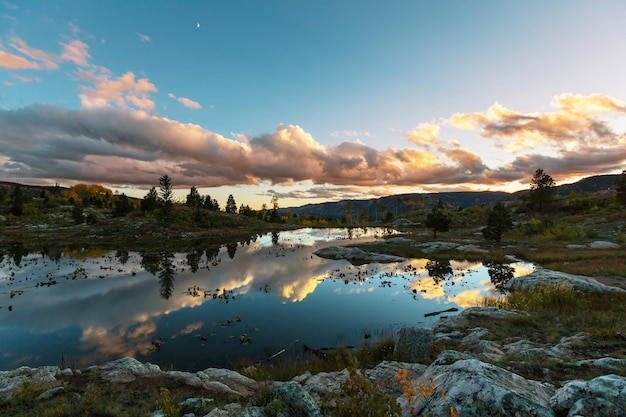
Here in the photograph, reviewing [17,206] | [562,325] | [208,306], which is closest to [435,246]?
[562,325]

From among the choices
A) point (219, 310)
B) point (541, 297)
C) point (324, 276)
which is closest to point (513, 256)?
point (541, 297)

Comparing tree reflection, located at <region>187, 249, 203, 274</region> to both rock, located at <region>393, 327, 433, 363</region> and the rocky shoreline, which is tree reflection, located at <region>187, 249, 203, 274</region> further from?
rock, located at <region>393, 327, 433, 363</region>

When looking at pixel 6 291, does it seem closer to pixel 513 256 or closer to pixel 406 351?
pixel 406 351

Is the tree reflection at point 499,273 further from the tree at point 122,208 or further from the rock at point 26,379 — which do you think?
the tree at point 122,208

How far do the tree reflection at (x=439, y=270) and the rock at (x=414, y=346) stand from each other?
69.8 ft

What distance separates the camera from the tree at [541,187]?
102188mm

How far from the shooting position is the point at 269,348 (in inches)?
685

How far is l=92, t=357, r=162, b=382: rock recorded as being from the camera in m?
11.3

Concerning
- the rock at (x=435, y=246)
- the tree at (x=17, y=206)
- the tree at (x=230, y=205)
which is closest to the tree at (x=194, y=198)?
the tree at (x=230, y=205)

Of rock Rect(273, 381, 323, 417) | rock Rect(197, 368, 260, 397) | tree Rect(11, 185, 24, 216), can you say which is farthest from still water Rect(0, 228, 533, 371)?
tree Rect(11, 185, 24, 216)

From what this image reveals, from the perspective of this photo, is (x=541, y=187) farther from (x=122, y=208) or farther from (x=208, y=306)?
(x=122, y=208)

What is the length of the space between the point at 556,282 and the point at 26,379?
33.6 m

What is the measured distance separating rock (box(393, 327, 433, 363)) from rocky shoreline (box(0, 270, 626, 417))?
1.7 inches

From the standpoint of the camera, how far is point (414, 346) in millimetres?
13672
